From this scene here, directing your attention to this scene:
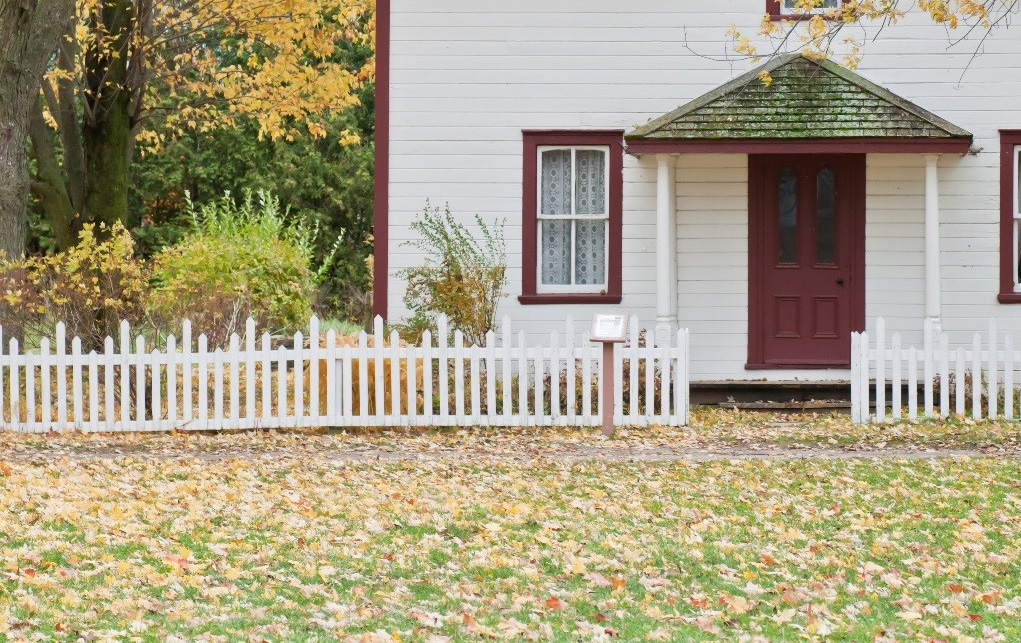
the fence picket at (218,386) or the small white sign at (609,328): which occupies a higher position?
the small white sign at (609,328)

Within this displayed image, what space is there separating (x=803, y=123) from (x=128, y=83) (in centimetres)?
1013

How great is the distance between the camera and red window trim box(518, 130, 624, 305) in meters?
15.7

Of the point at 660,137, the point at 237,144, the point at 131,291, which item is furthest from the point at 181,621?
the point at 237,144

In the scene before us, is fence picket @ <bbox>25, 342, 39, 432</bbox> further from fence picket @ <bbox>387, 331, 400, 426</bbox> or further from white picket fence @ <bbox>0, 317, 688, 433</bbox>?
fence picket @ <bbox>387, 331, 400, 426</bbox>

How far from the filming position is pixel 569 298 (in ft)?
51.6

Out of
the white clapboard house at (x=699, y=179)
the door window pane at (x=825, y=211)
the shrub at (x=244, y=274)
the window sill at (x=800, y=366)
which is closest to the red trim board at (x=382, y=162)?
the white clapboard house at (x=699, y=179)

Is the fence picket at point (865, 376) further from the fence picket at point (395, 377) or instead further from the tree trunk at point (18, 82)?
the tree trunk at point (18, 82)

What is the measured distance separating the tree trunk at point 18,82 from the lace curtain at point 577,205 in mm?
5336

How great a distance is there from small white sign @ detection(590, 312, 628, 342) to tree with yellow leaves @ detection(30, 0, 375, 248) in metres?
9.29

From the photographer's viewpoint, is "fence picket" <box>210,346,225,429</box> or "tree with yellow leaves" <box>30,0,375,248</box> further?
"tree with yellow leaves" <box>30,0,375,248</box>

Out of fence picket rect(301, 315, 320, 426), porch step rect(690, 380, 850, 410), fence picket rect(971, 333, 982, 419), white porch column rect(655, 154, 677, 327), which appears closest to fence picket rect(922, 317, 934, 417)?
fence picket rect(971, 333, 982, 419)

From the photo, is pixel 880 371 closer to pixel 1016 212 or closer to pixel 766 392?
pixel 766 392

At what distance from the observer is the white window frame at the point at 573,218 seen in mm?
15766

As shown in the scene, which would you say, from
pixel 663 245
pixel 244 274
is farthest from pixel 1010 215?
pixel 244 274
